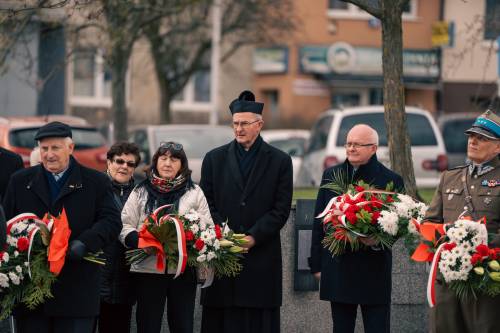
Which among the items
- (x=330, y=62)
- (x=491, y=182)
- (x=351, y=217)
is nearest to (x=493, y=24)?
(x=491, y=182)

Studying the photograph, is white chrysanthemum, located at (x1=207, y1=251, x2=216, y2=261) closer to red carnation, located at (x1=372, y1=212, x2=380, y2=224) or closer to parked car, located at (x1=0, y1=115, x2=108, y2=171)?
red carnation, located at (x1=372, y1=212, x2=380, y2=224)

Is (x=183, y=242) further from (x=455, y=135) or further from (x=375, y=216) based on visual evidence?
(x=455, y=135)

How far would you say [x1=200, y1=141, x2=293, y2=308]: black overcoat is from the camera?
842 centimetres

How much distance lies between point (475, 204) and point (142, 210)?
2352 mm

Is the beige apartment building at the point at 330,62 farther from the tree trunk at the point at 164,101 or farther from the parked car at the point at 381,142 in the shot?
the parked car at the point at 381,142

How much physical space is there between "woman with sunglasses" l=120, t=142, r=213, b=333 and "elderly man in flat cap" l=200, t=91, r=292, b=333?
0.93ft

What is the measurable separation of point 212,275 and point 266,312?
0.55 metres

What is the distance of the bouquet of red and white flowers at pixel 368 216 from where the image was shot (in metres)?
7.88

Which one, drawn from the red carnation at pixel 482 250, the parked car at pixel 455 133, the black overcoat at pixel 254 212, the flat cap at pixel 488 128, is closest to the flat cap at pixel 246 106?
the black overcoat at pixel 254 212

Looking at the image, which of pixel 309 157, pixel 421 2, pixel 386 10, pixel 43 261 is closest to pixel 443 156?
pixel 309 157

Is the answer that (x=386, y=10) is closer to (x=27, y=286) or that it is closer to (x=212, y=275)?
(x=212, y=275)

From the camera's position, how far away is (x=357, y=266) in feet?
27.1

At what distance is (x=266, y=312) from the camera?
8.52 m

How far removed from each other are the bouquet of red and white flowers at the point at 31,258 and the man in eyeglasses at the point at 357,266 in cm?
204
